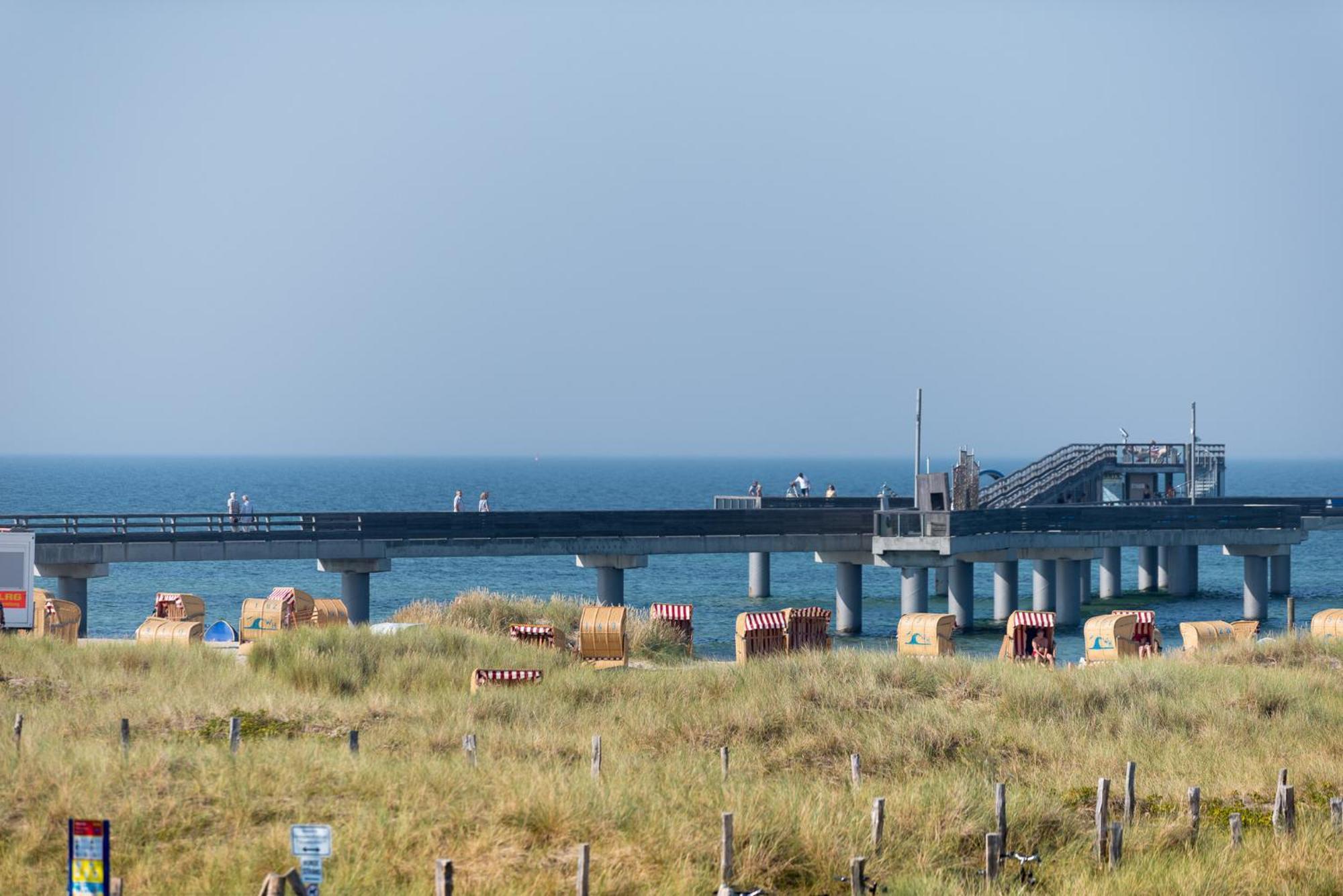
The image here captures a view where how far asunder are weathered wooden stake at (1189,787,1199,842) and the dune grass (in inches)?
2.9

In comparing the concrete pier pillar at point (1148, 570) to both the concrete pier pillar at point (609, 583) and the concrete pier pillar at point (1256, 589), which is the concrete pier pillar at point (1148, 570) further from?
the concrete pier pillar at point (609, 583)

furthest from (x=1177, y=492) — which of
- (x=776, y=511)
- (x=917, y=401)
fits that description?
(x=776, y=511)

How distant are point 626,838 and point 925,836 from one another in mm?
2939

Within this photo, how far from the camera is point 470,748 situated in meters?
17.5

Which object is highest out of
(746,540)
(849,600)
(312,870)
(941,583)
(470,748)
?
(746,540)

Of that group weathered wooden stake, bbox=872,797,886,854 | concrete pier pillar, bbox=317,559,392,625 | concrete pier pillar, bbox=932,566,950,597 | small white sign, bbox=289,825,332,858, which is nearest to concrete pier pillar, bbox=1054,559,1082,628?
concrete pier pillar, bbox=932,566,950,597

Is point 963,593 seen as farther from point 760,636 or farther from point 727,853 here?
point 727,853

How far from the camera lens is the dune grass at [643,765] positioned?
1410cm

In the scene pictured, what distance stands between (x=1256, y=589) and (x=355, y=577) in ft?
97.3

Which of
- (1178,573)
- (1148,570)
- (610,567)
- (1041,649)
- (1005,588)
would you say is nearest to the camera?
(1041,649)

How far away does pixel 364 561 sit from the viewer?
4378 centimetres

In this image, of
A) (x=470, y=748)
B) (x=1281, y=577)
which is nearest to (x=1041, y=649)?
(x=470, y=748)

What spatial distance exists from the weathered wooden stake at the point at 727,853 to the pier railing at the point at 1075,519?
33110mm

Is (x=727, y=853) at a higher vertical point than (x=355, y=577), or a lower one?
lower
